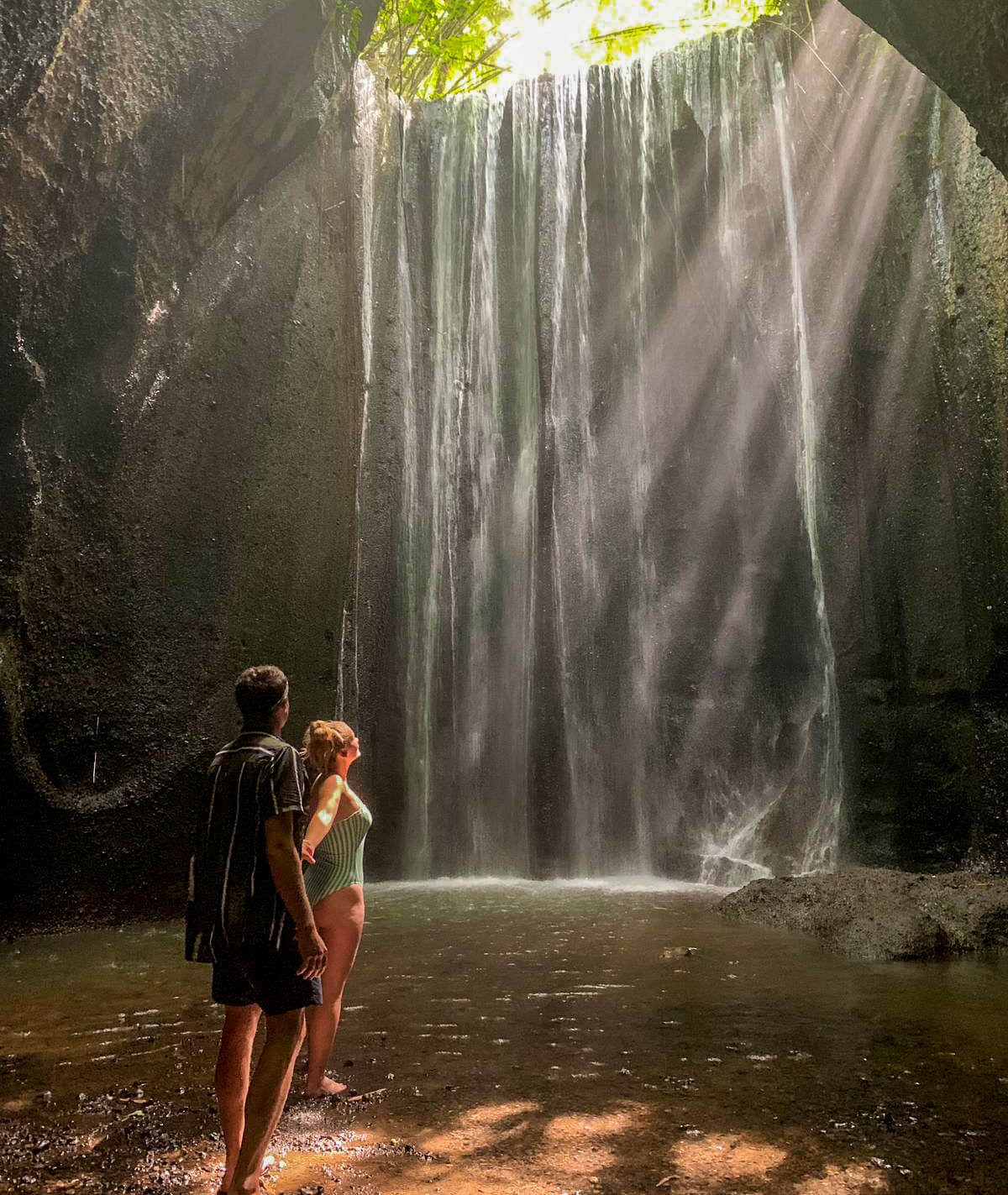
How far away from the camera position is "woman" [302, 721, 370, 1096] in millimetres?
3465

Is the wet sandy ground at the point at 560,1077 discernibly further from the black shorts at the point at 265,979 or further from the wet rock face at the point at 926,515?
the wet rock face at the point at 926,515

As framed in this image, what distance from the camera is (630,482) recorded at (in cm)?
1245

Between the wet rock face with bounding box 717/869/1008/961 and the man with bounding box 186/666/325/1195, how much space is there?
396 centimetres

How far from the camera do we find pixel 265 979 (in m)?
2.66

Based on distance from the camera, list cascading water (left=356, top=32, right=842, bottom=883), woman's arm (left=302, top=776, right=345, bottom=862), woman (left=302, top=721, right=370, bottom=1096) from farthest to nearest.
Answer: cascading water (left=356, top=32, right=842, bottom=883), woman (left=302, top=721, right=370, bottom=1096), woman's arm (left=302, top=776, right=345, bottom=862)

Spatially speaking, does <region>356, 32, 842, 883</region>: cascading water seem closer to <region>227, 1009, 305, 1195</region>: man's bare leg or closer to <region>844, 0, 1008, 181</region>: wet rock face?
<region>844, 0, 1008, 181</region>: wet rock face

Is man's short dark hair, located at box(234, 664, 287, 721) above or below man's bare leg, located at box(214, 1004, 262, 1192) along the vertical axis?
above

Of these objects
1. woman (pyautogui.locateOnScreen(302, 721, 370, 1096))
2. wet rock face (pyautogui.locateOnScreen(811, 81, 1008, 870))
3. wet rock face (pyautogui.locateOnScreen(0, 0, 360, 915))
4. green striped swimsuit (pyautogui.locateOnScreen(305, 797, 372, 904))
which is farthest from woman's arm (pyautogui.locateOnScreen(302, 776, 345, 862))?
wet rock face (pyautogui.locateOnScreen(811, 81, 1008, 870))

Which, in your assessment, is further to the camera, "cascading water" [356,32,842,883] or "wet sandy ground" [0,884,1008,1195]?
"cascading water" [356,32,842,883]

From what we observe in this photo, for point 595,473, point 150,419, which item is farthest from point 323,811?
point 595,473

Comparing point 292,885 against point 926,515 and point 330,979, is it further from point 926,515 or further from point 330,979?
point 926,515

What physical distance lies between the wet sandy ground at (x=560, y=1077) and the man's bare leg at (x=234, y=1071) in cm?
20

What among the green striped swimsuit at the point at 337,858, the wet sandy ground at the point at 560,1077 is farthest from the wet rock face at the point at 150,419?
the green striped swimsuit at the point at 337,858

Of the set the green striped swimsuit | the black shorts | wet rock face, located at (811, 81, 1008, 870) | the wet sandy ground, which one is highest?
wet rock face, located at (811, 81, 1008, 870)
